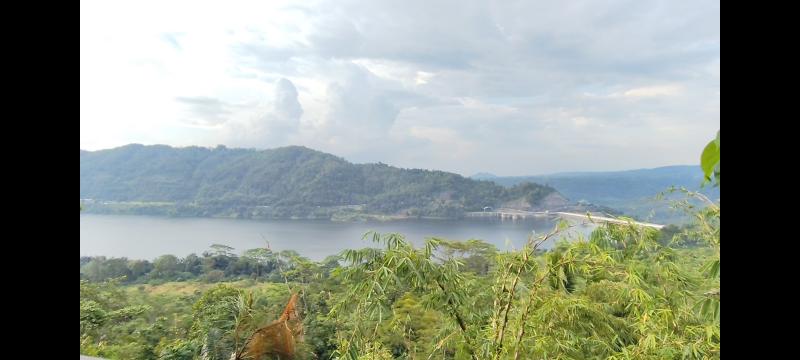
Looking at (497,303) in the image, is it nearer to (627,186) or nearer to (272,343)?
(272,343)

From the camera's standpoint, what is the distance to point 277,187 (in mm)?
4566

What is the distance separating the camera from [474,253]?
2.08 metres

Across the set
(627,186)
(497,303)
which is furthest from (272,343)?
(627,186)

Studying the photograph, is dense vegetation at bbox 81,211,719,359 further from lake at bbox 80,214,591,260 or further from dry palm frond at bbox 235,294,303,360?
lake at bbox 80,214,591,260

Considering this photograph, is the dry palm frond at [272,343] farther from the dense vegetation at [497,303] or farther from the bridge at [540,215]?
the bridge at [540,215]

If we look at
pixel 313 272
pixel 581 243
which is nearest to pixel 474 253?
pixel 581 243

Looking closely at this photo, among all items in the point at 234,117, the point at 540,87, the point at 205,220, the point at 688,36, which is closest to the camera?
the point at 688,36

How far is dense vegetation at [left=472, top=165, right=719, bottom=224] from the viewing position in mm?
2092

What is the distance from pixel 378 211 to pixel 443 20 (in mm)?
1426

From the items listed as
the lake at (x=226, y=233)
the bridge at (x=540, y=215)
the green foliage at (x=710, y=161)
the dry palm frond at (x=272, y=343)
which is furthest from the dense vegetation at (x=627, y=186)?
the dry palm frond at (x=272, y=343)

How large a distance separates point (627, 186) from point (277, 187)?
10.1ft

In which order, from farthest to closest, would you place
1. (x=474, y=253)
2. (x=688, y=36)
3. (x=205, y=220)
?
(x=205, y=220) < (x=474, y=253) < (x=688, y=36)

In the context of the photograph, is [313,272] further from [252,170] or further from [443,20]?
[252,170]

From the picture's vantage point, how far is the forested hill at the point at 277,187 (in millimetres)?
3848
